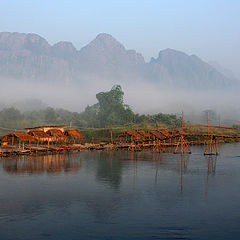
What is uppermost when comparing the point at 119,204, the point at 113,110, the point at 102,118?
the point at 113,110

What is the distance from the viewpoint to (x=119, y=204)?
19391 mm

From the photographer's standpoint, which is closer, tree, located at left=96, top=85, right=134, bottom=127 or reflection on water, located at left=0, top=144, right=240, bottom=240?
reflection on water, located at left=0, top=144, right=240, bottom=240

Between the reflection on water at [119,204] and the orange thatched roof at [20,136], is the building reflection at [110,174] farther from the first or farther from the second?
the orange thatched roof at [20,136]

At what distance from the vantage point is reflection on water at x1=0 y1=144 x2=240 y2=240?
48.6ft

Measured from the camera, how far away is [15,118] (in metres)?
108

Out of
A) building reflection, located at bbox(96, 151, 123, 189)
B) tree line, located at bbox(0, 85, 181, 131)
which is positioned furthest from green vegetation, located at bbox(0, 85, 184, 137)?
building reflection, located at bbox(96, 151, 123, 189)

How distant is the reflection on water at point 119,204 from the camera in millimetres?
14812

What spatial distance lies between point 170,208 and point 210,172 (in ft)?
48.3

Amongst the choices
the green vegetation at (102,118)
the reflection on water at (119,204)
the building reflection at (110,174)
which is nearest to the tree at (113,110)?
the green vegetation at (102,118)

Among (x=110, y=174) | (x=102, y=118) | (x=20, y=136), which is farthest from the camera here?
(x=102, y=118)

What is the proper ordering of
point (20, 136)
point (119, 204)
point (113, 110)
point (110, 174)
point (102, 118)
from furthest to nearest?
point (102, 118) < point (113, 110) < point (20, 136) < point (110, 174) < point (119, 204)

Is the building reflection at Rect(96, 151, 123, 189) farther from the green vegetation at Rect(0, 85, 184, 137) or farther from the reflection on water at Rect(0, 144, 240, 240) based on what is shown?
the green vegetation at Rect(0, 85, 184, 137)

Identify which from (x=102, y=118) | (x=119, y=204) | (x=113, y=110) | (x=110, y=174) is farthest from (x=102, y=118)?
(x=119, y=204)

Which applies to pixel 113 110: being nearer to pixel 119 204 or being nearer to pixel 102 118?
pixel 102 118
